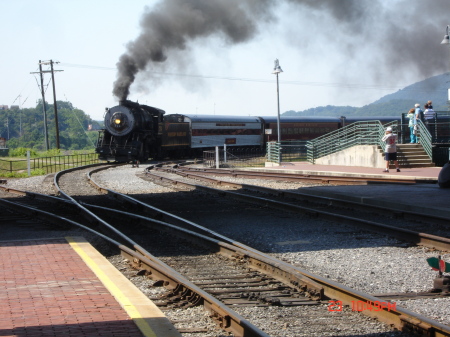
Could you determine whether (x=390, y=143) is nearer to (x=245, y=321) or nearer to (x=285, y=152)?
(x=245, y=321)

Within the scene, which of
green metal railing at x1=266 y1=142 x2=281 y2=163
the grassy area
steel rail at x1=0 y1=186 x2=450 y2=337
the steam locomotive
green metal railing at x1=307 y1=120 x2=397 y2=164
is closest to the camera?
steel rail at x1=0 y1=186 x2=450 y2=337

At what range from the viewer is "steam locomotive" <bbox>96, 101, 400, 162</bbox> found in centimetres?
3653

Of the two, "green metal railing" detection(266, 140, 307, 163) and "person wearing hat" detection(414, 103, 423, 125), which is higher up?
"person wearing hat" detection(414, 103, 423, 125)

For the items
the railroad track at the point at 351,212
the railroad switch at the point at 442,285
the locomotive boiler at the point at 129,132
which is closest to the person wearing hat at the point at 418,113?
the railroad track at the point at 351,212

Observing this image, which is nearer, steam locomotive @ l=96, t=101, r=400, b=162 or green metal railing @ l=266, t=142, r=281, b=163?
green metal railing @ l=266, t=142, r=281, b=163

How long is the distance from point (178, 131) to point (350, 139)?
14.9 meters

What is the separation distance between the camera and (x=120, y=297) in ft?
20.0

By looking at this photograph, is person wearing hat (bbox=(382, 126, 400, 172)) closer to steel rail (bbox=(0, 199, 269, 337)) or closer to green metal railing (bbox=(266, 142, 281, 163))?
green metal railing (bbox=(266, 142, 281, 163))

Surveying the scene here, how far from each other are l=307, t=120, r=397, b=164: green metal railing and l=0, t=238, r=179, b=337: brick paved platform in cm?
1928

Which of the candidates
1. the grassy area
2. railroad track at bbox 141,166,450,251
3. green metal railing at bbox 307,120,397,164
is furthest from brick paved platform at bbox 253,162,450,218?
the grassy area

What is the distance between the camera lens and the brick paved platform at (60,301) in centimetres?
508

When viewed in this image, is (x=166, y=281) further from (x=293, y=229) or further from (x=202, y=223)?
(x=202, y=223)

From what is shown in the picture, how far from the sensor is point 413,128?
25672 millimetres

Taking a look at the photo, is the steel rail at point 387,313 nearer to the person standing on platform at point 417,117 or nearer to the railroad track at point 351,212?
the railroad track at point 351,212
